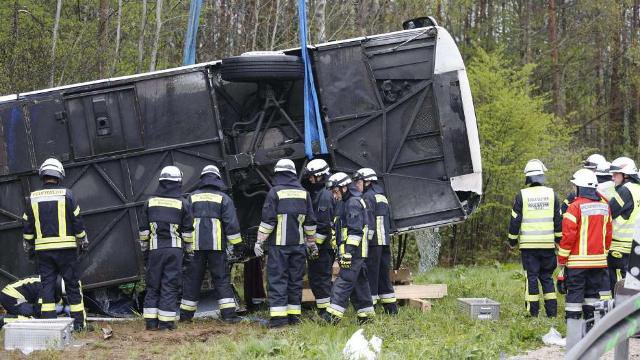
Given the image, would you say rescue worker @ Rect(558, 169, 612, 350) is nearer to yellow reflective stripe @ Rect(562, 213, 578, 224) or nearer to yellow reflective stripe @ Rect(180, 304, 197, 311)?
yellow reflective stripe @ Rect(562, 213, 578, 224)

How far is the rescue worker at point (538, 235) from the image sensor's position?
919 centimetres

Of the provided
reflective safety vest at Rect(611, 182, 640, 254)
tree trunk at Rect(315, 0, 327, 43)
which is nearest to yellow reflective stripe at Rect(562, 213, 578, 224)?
reflective safety vest at Rect(611, 182, 640, 254)

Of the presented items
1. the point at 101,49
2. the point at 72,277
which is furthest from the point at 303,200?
the point at 101,49

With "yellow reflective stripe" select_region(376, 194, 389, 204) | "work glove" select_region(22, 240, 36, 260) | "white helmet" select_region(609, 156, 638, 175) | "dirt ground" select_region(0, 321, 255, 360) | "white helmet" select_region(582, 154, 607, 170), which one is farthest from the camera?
"white helmet" select_region(582, 154, 607, 170)

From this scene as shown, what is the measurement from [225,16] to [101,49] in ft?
19.1

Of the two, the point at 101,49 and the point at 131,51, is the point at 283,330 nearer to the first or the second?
the point at 101,49

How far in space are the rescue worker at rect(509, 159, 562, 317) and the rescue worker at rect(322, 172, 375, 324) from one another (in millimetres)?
1930

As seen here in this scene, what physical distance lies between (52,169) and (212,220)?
→ 72.8 inches

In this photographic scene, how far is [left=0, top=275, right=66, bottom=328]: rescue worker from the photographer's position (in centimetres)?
870

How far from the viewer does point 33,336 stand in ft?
24.2

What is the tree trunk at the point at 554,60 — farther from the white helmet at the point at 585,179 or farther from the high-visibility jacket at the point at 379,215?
the white helmet at the point at 585,179

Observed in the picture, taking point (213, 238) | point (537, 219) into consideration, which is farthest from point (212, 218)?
point (537, 219)

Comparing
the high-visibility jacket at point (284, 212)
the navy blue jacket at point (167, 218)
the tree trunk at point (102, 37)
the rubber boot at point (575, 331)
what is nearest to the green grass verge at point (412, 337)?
the high-visibility jacket at point (284, 212)

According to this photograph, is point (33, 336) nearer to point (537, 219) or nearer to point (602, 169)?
point (537, 219)
